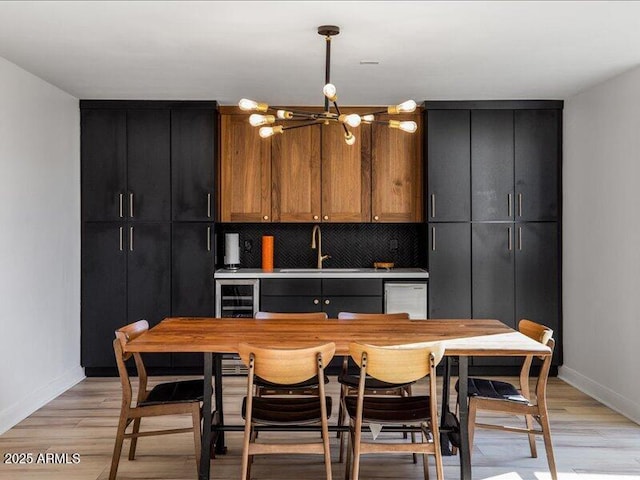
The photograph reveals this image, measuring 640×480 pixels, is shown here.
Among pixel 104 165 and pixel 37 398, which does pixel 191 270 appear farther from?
pixel 37 398

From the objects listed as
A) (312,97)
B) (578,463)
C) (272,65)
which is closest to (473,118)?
(312,97)

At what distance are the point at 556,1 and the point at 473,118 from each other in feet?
8.55

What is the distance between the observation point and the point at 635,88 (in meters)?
4.69

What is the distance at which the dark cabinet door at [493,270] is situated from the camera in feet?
19.3

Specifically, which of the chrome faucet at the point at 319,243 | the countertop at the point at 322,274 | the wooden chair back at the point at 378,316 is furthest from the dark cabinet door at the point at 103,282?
the wooden chair back at the point at 378,316

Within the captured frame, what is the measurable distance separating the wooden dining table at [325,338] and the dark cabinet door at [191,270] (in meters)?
1.86

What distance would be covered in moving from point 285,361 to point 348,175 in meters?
3.31

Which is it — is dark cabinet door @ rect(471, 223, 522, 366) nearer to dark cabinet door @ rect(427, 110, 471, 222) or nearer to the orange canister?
dark cabinet door @ rect(427, 110, 471, 222)

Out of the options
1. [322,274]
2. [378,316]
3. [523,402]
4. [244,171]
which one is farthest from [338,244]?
[523,402]

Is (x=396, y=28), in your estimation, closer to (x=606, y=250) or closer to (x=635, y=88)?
(x=635, y=88)

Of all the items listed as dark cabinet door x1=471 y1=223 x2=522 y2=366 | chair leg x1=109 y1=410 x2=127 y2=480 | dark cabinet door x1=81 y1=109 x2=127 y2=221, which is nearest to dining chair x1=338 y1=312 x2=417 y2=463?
chair leg x1=109 y1=410 x2=127 y2=480

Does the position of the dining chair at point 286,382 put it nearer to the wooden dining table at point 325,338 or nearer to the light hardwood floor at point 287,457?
the wooden dining table at point 325,338

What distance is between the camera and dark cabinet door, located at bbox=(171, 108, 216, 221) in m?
5.88

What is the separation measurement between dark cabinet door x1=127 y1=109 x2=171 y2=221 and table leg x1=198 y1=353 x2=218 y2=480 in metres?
2.81
